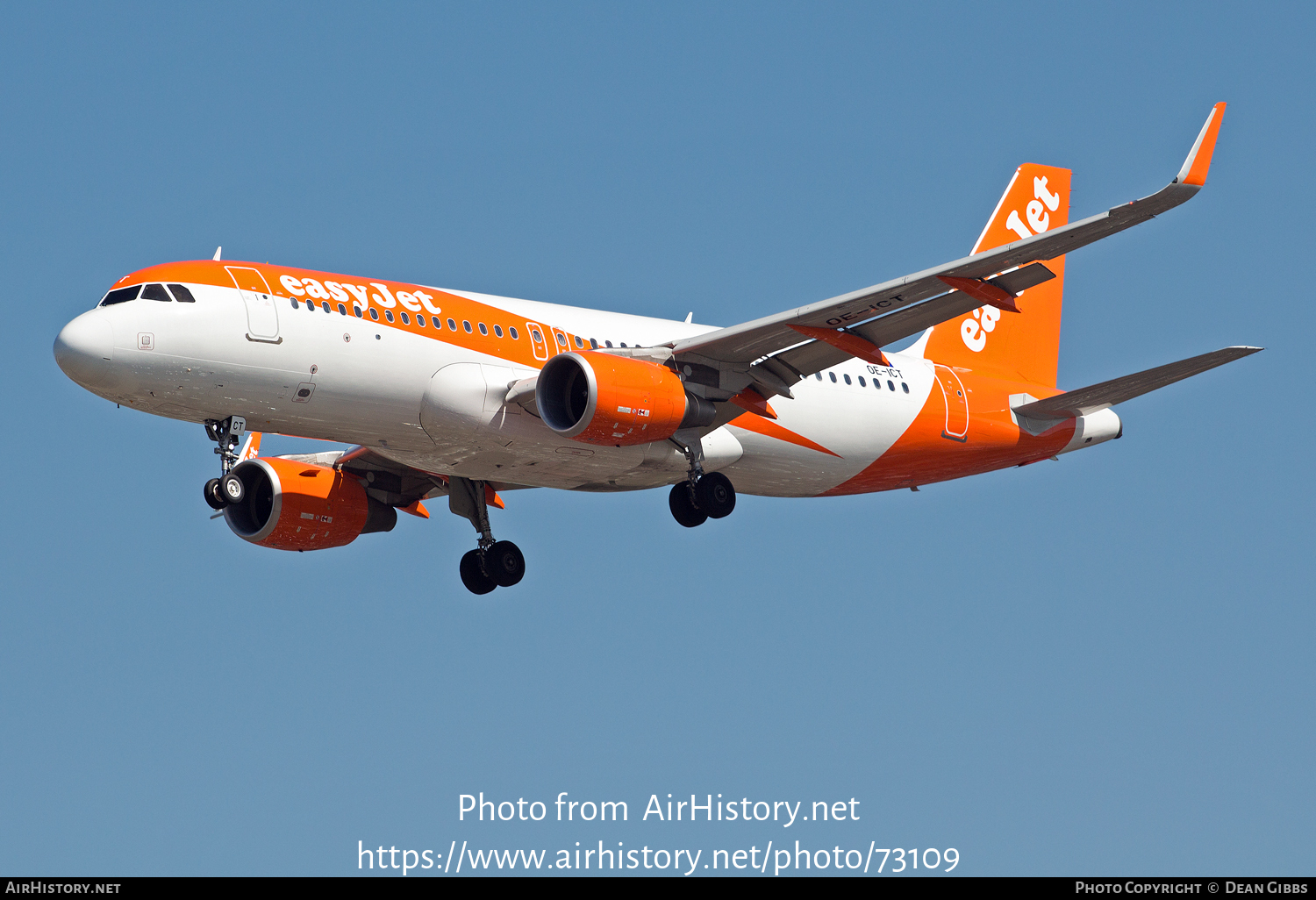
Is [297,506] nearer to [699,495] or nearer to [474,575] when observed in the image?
[474,575]

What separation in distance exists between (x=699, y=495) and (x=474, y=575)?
6.31m

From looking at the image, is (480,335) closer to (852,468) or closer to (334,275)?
(334,275)

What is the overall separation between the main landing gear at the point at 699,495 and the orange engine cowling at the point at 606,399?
6.50ft

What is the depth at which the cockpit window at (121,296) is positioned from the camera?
28.7 meters

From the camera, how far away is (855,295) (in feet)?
98.3

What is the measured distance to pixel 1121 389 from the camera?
3547 centimetres

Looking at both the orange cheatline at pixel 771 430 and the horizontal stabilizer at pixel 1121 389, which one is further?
the orange cheatline at pixel 771 430

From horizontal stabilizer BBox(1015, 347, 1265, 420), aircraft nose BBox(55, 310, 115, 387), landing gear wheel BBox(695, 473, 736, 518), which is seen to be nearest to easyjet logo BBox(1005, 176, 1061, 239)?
horizontal stabilizer BBox(1015, 347, 1265, 420)

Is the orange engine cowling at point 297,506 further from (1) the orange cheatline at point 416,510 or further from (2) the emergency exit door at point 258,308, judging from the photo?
(2) the emergency exit door at point 258,308

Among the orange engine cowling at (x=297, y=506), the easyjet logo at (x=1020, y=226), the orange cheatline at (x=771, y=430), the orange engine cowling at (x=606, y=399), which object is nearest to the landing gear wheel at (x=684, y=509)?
the orange cheatline at (x=771, y=430)

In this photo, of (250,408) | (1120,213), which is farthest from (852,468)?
(250,408)

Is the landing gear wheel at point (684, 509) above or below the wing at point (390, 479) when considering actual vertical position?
below

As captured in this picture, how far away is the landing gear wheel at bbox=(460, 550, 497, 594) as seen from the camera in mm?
37062

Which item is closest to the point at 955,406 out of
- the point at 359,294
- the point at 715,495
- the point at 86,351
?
the point at 715,495
